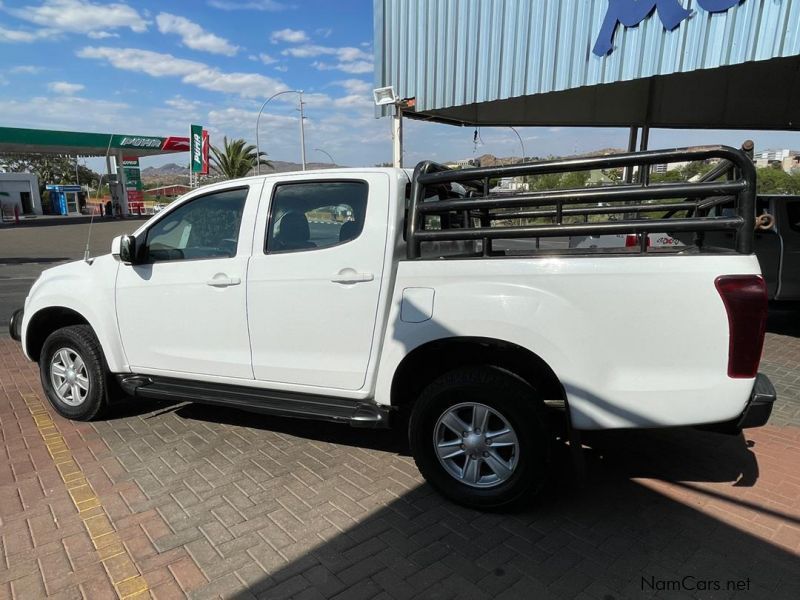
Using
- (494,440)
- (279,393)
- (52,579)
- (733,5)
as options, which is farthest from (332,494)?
(733,5)

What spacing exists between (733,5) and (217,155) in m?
38.9

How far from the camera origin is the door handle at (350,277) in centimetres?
318

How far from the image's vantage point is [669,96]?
10.7 m

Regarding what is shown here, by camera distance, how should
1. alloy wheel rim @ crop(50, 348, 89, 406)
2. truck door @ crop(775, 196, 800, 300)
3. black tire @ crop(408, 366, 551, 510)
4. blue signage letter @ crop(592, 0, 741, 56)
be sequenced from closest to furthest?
black tire @ crop(408, 366, 551, 510) < alloy wheel rim @ crop(50, 348, 89, 406) < blue signage letter @ crop(592, 0, 741, 56) < truck door @ crop(775, 196, 800, 300)

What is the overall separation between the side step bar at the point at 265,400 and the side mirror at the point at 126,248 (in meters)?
0.88

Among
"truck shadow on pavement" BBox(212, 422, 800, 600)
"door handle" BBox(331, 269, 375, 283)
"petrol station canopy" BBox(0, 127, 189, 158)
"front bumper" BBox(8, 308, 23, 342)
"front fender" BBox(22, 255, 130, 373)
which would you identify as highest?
"petrol station canopy" BBox(0, 127, 189, 158)

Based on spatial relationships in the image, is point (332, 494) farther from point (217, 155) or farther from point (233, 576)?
point (217, 155)

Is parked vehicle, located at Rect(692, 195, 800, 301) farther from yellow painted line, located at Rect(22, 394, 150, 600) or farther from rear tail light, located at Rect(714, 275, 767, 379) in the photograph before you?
yellow painted line, located at Rect(22, 394, 150, 600)

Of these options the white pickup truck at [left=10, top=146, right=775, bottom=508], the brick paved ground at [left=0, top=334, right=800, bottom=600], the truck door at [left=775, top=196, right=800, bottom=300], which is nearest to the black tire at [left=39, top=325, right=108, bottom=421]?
the white pickup truck at [left=10, top=146, right=775, bottom=508]

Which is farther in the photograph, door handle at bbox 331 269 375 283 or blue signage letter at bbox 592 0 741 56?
blue signage letter at bbox 592 0 741 56

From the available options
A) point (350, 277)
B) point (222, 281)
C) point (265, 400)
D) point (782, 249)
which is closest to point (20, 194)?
point (222, 281)

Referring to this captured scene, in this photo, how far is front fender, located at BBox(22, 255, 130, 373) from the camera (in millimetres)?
4055

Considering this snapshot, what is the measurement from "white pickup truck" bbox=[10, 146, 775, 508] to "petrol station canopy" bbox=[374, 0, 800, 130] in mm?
3488

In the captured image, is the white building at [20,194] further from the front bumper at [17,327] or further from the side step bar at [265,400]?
the side step bar at [265,400]
